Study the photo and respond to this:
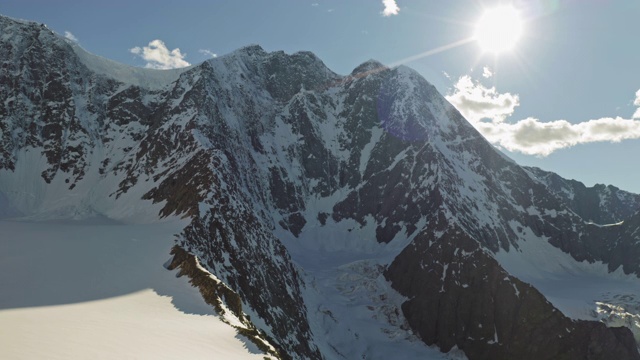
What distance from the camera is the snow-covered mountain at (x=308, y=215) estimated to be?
9488 cm

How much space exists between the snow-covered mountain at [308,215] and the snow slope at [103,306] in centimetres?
748

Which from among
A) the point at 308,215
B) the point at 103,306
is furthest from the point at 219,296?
the point at 308,215

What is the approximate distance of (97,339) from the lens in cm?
2338

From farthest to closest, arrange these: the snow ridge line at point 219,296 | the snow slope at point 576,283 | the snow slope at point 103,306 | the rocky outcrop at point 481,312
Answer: the snow slope at point 576,283
the rocky outcrop at point 481,312
the snow ridge line at point 219,296
the snow slope at point 103,306

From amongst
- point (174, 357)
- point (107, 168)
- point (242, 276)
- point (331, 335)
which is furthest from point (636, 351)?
point (107, 168)

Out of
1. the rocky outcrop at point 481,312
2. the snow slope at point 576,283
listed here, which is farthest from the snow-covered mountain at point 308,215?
the snow slope at point 576,283

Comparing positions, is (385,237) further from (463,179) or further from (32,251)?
(32,251)

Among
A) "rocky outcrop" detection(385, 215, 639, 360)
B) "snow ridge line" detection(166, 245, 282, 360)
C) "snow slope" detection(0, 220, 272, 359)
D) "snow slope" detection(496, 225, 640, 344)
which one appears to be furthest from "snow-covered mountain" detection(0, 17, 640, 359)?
"snow slope" detection(0, 220, 272, 359)

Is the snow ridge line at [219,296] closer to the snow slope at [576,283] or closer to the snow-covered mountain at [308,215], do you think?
the snow-covered mountain at [308,215]

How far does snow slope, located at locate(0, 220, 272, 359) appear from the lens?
22.2 meters

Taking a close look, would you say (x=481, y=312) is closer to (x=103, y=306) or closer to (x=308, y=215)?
(x=308, y=215)

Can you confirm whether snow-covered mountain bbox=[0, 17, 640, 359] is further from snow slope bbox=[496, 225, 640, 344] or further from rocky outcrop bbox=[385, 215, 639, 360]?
snow slope bbox=[496, 225, 640, 344]

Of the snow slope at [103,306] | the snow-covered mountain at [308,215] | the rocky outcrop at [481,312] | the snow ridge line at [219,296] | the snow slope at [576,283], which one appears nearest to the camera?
the snow slope at [103,306]

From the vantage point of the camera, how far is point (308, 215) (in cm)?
18388
